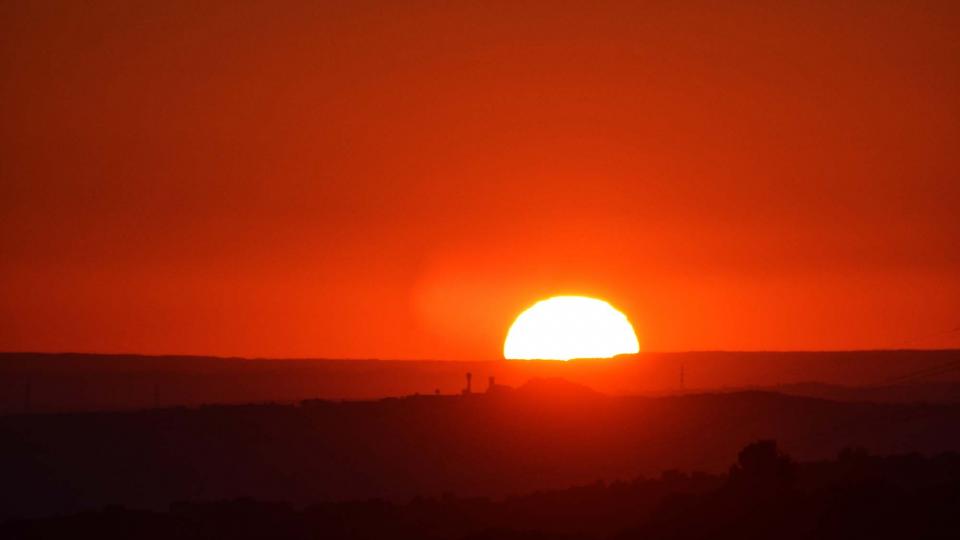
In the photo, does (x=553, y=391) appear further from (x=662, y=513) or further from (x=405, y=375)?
(x=405, y=375)

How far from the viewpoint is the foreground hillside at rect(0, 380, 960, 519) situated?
67188mm

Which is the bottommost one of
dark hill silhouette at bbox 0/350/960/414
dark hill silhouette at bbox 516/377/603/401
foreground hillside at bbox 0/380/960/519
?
foreground hillside at bbox 0/380/960/519

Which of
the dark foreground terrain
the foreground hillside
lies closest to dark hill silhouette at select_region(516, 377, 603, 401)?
the foreground hillside

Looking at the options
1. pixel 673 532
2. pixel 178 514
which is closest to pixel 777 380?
pixel 178 514

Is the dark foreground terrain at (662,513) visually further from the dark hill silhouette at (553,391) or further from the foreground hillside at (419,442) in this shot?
the dark hill silhouette at (553,391)

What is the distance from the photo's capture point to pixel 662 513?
36750mm

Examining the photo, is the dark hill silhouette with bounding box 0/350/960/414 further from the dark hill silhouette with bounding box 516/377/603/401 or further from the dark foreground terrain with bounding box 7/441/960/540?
the dark foreground terrain with bounding box 7/441/960/540

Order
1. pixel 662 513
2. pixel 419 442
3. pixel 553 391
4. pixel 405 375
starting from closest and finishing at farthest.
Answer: pixel 662 513 < pixel 419 442 < pixel 553 391 < pixel 405 375

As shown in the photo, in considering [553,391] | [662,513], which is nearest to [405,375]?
[553,391]

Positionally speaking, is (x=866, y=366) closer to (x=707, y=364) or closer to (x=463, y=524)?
(x=707, y=364)

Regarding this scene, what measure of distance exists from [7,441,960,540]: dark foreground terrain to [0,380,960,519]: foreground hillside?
50.4 feet

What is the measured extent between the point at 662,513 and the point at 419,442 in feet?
119

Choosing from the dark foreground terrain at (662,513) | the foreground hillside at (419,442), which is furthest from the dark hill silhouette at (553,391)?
the dark foreground terrain at (662,513)

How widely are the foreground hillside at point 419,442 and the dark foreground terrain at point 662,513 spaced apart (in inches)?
605
